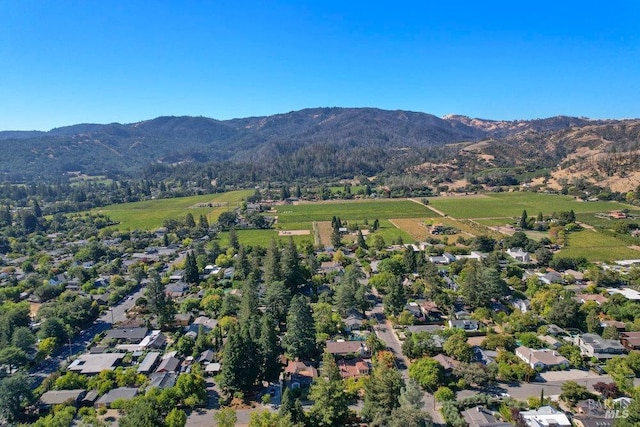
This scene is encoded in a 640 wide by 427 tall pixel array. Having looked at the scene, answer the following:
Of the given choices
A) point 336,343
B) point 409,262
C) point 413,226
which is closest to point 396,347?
point 336,343

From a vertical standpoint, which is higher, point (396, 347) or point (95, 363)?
point (95, 363)

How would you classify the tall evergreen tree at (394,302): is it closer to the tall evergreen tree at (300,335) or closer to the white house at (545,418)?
the tall evergreen tree at (300,335)

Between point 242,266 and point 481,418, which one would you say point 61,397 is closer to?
point 242,266

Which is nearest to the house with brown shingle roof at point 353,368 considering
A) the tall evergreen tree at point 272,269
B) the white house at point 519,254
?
the tall evergreen tree at point 272,269

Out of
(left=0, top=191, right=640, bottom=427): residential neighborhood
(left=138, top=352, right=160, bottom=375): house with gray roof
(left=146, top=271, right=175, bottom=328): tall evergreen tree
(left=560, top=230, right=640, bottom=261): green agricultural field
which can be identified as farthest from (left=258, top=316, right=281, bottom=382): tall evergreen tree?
(left=560, top=230, right=640, bottom=261): green agricultural field

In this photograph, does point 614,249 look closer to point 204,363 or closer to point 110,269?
point 204,363
